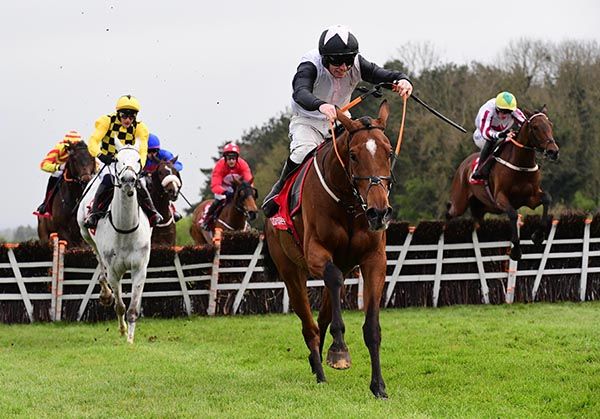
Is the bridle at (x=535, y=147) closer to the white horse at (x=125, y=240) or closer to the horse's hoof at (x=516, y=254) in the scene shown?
the horse's hoof at (x=516, y=254)

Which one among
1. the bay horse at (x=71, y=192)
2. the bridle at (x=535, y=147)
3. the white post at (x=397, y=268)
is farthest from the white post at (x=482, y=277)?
the bay horse at (x=71, y=192)

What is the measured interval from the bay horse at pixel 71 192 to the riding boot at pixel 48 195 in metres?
0.13

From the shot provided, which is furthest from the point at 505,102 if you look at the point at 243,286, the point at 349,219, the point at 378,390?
the point at 378,390

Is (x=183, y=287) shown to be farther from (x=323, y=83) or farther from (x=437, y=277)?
(x=323, y=83)

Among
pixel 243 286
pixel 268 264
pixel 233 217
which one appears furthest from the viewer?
pixel 233 217

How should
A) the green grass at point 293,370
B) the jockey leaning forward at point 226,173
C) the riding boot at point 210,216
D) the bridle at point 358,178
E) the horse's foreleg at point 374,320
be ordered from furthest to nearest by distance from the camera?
1. the riding boot at point 210,216
2. the jockey leaning forward at point 226,173
3. the horse's foreleg at point 374,320
4. the green grass at point 293,370
5. the bridle at point 358,178

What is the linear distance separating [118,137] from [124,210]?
129cm

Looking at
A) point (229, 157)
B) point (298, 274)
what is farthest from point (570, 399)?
point (229, 157)

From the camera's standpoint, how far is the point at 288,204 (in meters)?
9.52

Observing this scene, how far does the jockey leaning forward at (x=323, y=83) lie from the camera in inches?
360

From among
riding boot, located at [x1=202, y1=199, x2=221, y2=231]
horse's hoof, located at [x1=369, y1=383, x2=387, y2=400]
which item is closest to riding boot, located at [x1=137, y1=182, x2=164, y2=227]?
horse's hoof, located at [x1=369, y1=383, x2=387, y2=400]

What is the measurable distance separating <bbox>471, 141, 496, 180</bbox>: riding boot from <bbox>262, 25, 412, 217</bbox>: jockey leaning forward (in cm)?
928

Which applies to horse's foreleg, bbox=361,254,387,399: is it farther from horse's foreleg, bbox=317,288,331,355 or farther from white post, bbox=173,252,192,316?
white post, bbox=173,252,192,316

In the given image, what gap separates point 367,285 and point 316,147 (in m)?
1.71
